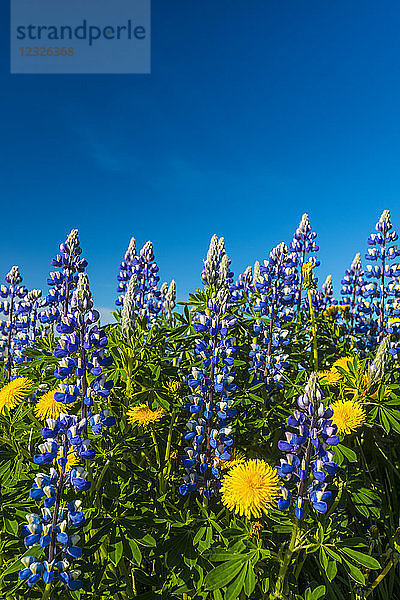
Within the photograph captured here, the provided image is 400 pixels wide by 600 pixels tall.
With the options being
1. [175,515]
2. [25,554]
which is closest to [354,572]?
[175,515]

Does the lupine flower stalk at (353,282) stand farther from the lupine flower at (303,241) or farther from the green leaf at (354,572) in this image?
Result: the green leaf at (354,572)

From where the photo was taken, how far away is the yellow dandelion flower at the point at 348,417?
2658 mm

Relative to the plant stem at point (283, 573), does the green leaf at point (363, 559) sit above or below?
above

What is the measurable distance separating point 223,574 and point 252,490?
43cm

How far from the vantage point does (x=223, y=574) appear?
2.04 metres

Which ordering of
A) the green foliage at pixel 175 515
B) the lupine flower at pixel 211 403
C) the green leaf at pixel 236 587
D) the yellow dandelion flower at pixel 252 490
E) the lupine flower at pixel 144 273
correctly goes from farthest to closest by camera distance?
the lupine flower at pixel 144 273 → the lupine flower at pixel 211 403 → the yellow dandelion flower at pixel 252 490 → the green foliage at pixel 175 515 → the green leaf at pixel 236 587

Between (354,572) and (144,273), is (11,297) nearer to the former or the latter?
(144,273)

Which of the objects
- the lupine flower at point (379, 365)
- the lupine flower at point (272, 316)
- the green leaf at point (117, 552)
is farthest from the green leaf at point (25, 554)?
the lupine flower at point (379, 365)

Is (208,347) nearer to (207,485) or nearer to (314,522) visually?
(207,485)

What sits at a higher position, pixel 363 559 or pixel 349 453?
pixel 349 453

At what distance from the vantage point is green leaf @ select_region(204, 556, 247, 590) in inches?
78.5

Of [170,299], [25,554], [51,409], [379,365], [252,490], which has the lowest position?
[25,554]

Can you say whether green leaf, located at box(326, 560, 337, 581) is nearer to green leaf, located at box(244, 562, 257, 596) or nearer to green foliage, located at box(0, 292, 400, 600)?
green foliage, located at box(0, 292, 400, 600)

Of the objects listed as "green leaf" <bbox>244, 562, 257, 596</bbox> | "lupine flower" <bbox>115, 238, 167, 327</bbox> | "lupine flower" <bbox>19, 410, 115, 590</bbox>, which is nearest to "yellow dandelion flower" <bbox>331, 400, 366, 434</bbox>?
"green leaf" <bbox>244, 562, 257, 596</bbox>
